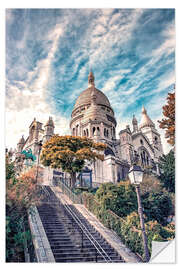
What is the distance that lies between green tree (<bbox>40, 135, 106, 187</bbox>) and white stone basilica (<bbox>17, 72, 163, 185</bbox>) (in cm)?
47

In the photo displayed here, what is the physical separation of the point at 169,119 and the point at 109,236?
14.5 ft

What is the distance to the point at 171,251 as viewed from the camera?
621 centimetres

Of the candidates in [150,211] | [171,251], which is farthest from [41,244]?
[150,211]

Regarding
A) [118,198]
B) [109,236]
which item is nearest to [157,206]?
[118,198]

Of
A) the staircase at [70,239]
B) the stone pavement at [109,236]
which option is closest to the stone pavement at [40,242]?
the staircase at [70,239]

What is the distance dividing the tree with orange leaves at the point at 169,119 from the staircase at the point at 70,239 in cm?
392

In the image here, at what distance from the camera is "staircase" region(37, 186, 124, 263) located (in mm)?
5965

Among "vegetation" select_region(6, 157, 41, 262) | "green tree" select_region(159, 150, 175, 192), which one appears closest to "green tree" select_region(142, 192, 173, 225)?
"green tree" select_region(159, 150, 175, 192)

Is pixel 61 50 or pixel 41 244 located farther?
pixel 61 50

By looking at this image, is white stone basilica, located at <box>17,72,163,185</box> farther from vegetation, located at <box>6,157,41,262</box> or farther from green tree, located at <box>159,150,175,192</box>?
vegetation, located at <box>6,157,41,262</box>

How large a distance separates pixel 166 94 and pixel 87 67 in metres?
3.03

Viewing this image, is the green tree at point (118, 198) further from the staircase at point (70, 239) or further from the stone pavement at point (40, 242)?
the stone pavement at point (40, 242)

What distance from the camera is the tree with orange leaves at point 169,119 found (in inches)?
294
